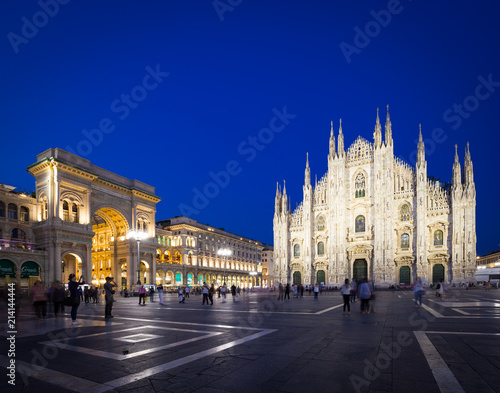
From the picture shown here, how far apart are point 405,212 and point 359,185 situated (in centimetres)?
817

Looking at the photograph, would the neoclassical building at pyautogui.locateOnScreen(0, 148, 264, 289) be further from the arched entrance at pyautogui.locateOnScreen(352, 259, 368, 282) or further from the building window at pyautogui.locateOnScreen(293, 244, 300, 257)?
the arched entrance at pyautogui.locateOnScreen(352, 259, 368, 282)

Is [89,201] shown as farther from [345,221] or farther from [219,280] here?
[219,280]

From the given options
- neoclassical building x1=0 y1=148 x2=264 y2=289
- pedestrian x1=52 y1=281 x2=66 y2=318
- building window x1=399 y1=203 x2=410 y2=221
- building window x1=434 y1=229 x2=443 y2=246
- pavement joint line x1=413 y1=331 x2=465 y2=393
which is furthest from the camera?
building window x1=399 y1=203 x2=410 y2=221

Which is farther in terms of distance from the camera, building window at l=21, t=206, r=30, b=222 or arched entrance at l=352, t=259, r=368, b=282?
arched entrance at l=352, t=259, r=368, b=282

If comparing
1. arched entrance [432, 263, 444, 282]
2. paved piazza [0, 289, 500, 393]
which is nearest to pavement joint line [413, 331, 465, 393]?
Result: paved piazza [0, 289, 500, 393]

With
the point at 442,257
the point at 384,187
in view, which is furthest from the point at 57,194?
the point at 442,257

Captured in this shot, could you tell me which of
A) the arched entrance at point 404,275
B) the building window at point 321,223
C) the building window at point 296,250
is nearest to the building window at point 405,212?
the arched entrance at point 404,275

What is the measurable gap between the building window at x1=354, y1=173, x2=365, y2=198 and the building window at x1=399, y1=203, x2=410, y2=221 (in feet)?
20.8

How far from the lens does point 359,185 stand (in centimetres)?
5588

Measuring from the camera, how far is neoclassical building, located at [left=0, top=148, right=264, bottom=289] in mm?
41469

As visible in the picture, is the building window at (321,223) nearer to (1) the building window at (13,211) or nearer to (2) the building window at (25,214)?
(2) the building window at (25,214)

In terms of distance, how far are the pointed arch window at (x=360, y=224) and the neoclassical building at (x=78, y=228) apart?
3310 centimetres

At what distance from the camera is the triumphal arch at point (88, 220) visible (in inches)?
1695

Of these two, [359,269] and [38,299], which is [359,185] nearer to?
[359,269]
